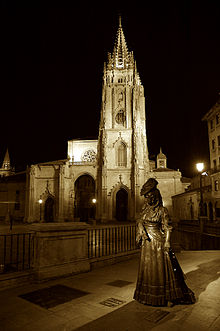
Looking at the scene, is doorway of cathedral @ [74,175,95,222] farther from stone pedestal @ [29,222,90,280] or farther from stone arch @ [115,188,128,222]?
stone pedestal @ [29,222,90,280]

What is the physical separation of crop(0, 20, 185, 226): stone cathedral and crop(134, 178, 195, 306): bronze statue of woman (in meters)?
30.2

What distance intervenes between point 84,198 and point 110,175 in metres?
7.20

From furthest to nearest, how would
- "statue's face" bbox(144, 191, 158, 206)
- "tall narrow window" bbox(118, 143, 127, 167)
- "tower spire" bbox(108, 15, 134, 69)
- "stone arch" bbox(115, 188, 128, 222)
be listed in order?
"tower spire" bbox(108, 15, 134, 69) → "tall narrow window" bbox(118, 143, 127, 167) → "stone arch" bbox(115, 188, 128, 222) → "statue's face" bbox(144, 191, 158, 206)

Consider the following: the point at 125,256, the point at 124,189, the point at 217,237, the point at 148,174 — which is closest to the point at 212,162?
the point at 148,174

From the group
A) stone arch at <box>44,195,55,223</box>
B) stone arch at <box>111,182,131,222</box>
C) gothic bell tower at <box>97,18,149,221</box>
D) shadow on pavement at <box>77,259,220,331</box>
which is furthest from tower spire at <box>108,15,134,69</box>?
shadow on pavement at <box>77,259,220,331</box>

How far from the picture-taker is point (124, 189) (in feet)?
120

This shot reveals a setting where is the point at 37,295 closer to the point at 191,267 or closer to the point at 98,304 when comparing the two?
the point at 98,304

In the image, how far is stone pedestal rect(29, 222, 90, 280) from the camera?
232 inches

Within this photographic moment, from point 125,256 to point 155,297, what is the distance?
15.0 feet

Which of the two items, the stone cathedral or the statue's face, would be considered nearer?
the statue's face

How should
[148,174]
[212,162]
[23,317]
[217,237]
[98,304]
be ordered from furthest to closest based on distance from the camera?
[148,174] < [212,162] < [217,237] < [98,304] < [23,317]

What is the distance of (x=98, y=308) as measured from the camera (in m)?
4.09

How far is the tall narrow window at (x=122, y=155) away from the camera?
1483 inches

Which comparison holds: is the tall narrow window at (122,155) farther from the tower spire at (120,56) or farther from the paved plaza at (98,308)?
the paved plaza at (98,308)
